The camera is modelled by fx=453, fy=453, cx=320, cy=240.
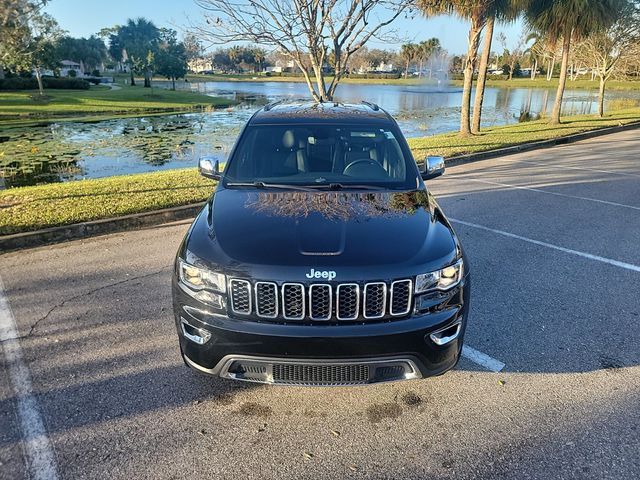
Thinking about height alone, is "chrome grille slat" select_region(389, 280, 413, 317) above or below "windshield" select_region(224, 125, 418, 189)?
below

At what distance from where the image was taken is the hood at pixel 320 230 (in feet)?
8.38

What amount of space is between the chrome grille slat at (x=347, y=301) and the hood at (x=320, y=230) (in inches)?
5.1

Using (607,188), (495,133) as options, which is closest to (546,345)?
(607,188)

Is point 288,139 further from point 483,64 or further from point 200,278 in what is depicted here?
point 483,64

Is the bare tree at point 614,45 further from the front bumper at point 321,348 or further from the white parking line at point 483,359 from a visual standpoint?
the front bumper at point 321,348

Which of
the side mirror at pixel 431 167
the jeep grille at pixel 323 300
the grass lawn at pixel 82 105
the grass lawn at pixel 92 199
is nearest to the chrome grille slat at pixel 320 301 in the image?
the jeep grille at pixel 323 300

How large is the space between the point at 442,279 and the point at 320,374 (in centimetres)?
88

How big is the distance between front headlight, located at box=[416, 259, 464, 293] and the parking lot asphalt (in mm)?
828

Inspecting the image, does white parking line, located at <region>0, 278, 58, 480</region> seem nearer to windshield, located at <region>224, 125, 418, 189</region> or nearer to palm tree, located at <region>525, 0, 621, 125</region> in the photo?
windshield, located at <region>224, 125, 418, 189</region>

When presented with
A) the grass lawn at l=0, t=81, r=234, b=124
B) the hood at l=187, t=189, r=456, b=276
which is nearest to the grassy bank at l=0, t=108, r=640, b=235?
the hood at l=187, t=189, r=456, b=276

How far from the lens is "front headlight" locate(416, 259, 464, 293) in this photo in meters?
2.54

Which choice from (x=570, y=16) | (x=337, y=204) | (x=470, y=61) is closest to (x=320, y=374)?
(x=337, y=204)

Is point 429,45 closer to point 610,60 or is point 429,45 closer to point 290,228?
point 610,60

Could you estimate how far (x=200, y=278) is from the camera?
2621mm
